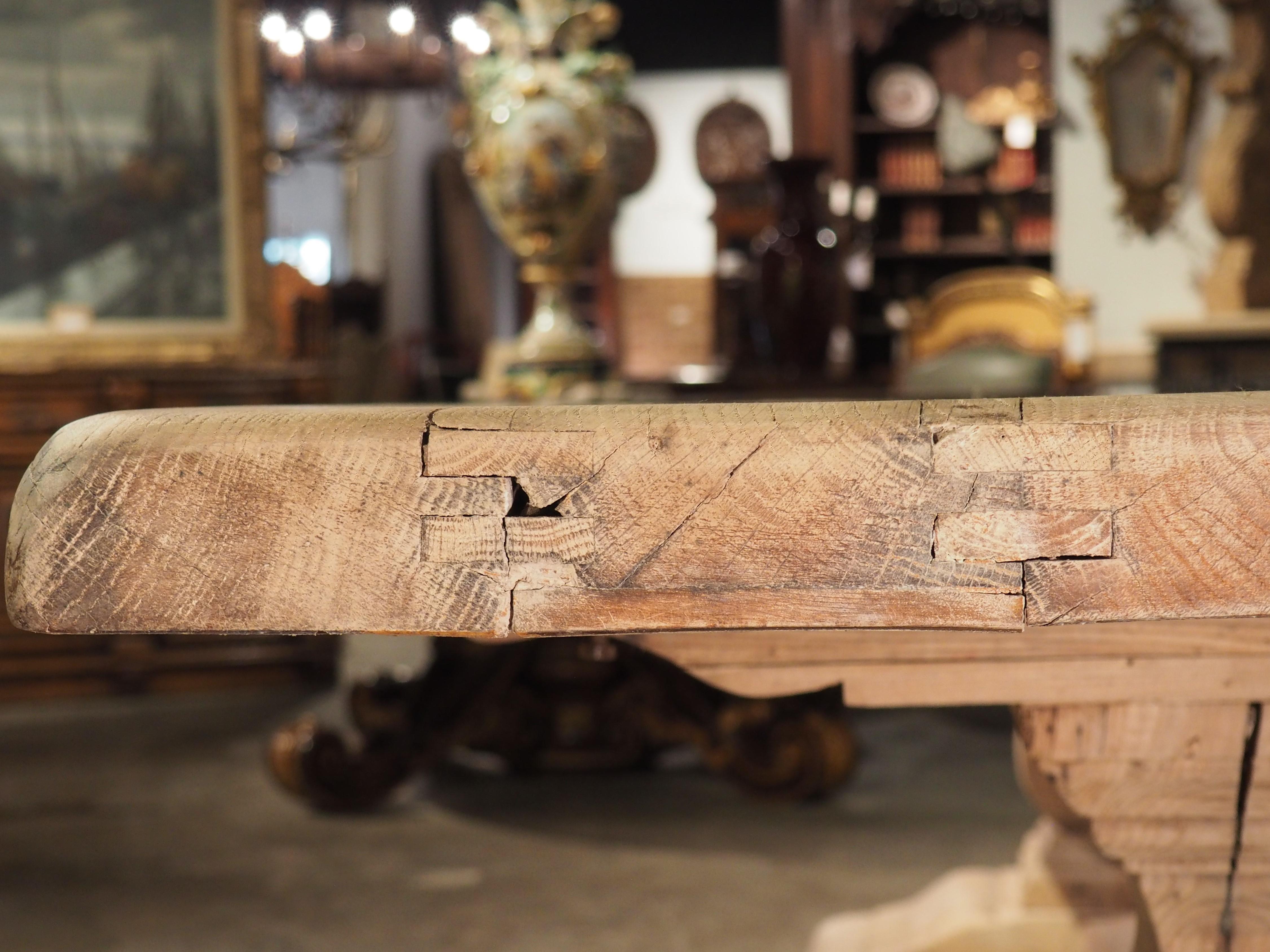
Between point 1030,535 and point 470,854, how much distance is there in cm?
211

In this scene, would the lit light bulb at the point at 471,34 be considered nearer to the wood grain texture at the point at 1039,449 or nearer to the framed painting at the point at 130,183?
the framed painting at the point at 130,183

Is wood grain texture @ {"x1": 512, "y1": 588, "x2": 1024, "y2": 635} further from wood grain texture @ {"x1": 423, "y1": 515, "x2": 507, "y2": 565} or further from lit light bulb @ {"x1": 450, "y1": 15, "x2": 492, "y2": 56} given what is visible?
lit light bulb @ {"x1": 450, "y1": 15, "x2": 492, "y2": 56}

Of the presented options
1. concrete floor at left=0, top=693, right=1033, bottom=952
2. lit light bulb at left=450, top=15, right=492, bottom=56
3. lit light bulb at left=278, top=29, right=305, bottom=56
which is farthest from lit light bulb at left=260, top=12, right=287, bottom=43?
concrete floor at left=0, top=693, right=1033, bottom=952

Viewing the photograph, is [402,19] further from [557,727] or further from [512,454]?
[512,454]

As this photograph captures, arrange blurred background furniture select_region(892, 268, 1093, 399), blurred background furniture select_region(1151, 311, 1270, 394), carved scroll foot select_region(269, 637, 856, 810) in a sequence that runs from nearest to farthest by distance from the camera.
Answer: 1. carved scroll foot select_region(269, 637, 856, 810)
2. blurred background furniture select_region(1151, 311, 1270, 394)
3. blurred background furniture select_region(892, 268, 1093, 399)

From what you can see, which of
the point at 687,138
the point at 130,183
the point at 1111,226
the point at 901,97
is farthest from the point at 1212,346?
the point at 687,138

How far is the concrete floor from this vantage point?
215 cm

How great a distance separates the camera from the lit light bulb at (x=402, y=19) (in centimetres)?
455

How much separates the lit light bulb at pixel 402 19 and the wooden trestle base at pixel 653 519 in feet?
13.8

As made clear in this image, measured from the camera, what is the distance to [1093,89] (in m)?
4.94

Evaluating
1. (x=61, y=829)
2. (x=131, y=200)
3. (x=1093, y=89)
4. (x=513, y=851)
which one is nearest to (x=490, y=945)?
(x=513, y=851)

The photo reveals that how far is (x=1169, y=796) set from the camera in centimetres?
87

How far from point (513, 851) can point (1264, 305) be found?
3188 mm

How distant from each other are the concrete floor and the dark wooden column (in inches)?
199
